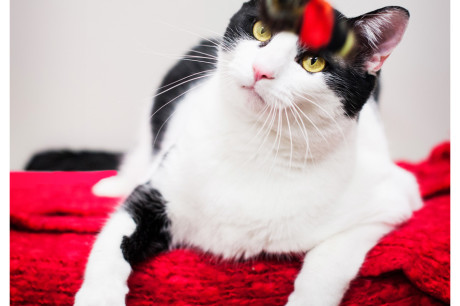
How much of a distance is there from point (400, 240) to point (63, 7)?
2.74 feet

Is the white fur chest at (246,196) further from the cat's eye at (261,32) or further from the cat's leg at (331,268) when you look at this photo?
the cat's eye at (261,32)

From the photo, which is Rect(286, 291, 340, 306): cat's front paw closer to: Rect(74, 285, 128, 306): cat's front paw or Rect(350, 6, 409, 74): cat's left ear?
Rect(74, 285, 128, 306): cat's front paw

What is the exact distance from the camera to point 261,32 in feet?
2.19

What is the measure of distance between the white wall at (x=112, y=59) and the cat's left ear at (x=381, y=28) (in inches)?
1.3

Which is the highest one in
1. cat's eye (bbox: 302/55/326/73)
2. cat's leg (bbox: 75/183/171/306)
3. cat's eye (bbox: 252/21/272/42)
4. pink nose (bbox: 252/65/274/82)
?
cat's eye (bbox: 252/21/272/42)

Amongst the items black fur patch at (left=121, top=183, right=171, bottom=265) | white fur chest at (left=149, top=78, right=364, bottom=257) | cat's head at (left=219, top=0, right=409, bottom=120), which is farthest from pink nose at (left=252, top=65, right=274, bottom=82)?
black fur patch at (left=121, top=183, right=171, bottom=265)

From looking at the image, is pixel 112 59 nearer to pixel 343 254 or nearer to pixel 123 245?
pixel 123 245

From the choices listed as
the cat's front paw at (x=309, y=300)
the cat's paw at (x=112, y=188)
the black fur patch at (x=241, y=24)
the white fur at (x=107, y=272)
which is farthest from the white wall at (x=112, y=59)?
the cat's front paw at (x=309, y=300)

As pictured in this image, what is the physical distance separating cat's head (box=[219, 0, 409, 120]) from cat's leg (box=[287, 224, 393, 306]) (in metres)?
0.28

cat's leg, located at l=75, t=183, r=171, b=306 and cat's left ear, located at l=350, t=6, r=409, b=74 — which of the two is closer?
cat's left ear, located at l=350, t=6, r=409, b=74

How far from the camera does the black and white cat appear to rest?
670 millimetres

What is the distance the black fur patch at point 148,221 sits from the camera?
87cm
